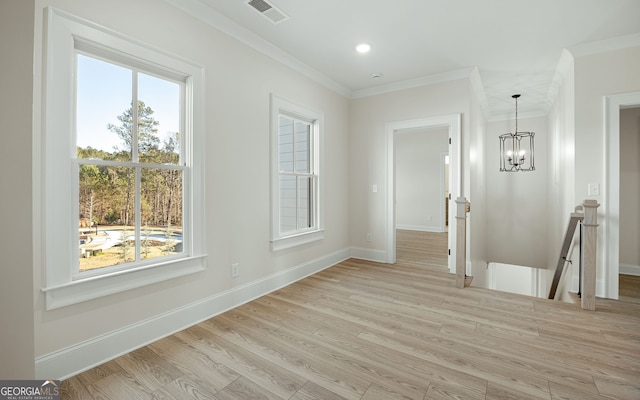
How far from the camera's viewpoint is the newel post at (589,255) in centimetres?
271

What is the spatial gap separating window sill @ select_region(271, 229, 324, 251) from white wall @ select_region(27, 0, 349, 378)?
87 millimetres

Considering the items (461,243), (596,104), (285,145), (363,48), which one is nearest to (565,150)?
(596,104)

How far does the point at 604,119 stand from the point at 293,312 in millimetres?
3855

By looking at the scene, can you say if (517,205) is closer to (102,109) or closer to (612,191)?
(612,191)

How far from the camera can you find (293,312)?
9.06 feet

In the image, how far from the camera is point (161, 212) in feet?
7.78

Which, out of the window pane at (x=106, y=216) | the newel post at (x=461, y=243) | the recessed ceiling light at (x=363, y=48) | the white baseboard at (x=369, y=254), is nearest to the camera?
the window pane at (x=106, y=216)

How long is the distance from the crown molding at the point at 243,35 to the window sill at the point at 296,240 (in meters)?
2.11

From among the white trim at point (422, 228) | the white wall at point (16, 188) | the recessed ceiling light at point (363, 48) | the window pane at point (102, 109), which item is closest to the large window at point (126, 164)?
the window pane at point (102, 109)

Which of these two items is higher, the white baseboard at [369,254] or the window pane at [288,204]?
the window pane at [288,204]

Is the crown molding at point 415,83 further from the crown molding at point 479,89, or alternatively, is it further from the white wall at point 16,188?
the white wall at point 16,188

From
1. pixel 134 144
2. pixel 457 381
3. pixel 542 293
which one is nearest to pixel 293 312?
pixel 457 381

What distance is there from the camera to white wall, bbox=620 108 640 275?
13.8ft

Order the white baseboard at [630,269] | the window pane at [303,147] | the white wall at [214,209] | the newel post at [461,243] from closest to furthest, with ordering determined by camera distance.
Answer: the white wall at [214,209] → the newel post at [461,243] → the window pane at [303,147] → the white baseboard at [630,269]
